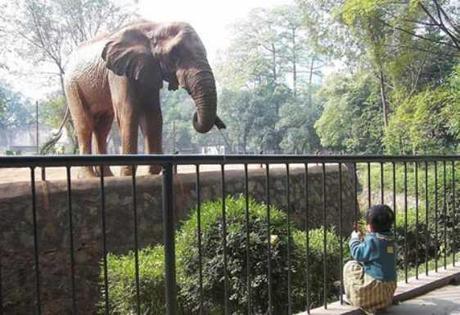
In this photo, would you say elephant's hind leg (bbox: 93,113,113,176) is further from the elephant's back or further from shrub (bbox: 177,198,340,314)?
shrub (bbox: 177,198,340,314)

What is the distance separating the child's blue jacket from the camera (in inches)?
134

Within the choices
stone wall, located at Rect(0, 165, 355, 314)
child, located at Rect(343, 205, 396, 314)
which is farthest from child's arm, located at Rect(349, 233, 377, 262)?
stone wall, located at Rect(0, 165, 355, 314)

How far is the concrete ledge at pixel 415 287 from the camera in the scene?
3.55m

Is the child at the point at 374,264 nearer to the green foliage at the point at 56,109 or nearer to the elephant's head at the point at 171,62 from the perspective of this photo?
the elephant's head at the point at 171,62

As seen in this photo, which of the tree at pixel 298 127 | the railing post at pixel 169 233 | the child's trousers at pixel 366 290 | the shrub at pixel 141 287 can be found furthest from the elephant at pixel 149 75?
the tree at pixel 298 127

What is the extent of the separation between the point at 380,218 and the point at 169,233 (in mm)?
1415

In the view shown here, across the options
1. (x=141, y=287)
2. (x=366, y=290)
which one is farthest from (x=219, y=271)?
(x=366, y=290)

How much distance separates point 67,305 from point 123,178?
160cm

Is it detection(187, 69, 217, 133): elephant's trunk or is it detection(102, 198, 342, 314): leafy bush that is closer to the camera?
detection(102, 198, 342, 314): leafy bush

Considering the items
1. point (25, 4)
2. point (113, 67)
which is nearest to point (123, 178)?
point (113, 67)

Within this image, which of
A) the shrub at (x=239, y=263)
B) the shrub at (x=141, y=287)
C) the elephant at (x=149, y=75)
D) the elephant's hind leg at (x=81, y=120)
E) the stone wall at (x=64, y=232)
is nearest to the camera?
the shrub at (x=141, y=287)

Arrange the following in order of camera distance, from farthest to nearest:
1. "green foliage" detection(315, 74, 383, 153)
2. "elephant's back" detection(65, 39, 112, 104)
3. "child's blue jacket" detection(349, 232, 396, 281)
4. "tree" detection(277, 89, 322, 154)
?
"tree" detection(277, 89, 322, 154), "green foliage" detection(315, 74, 383, 153), "elephant's back" detection(65, 39, 112, 104), "child's blue jacket" detection(349, 232, 396, 281)

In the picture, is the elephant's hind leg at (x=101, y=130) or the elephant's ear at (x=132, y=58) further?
the elephant's hind leg at (x=101, y=130)

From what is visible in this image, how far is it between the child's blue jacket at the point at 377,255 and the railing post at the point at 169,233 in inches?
50.0
